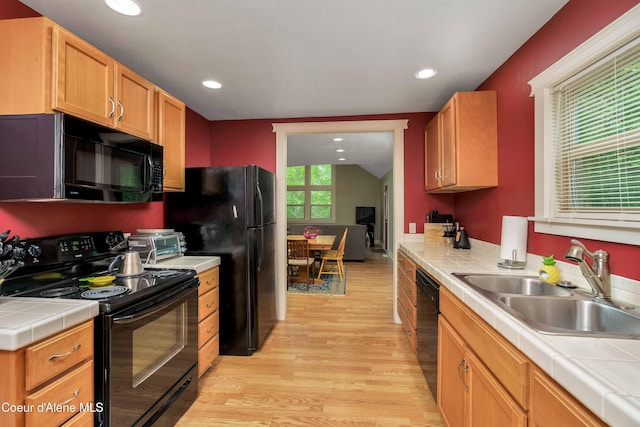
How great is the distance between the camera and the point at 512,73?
6.63 feet

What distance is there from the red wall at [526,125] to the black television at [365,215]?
7.50 meters

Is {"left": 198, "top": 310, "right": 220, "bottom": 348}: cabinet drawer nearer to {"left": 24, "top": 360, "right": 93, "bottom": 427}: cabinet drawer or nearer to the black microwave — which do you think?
{"left": 24, "top": 360, "right": 93, "bottom": 427}: cabinet drawer

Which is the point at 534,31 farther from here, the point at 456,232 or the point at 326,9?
the point at 456,232

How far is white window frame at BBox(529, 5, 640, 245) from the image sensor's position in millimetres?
1190

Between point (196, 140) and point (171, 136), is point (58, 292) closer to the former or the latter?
point (171, 136)

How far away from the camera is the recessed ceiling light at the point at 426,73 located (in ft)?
7.24

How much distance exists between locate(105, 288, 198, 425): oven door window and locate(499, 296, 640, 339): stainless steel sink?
1.63 metres

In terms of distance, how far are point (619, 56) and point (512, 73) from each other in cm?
83

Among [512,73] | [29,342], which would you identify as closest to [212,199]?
[29,342]

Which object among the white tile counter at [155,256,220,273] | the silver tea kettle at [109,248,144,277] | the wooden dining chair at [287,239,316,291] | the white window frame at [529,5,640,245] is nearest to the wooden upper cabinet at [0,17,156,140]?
the silver tea kettle at [109,248,144,277]

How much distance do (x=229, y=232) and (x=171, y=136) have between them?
2.98 feet

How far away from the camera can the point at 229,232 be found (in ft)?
8.15

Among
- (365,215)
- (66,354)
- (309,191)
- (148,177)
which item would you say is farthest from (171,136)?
(365,215)

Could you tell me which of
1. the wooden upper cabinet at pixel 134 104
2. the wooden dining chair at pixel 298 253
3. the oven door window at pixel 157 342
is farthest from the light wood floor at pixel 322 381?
the wooden upper cabinet at pixel 134 104
